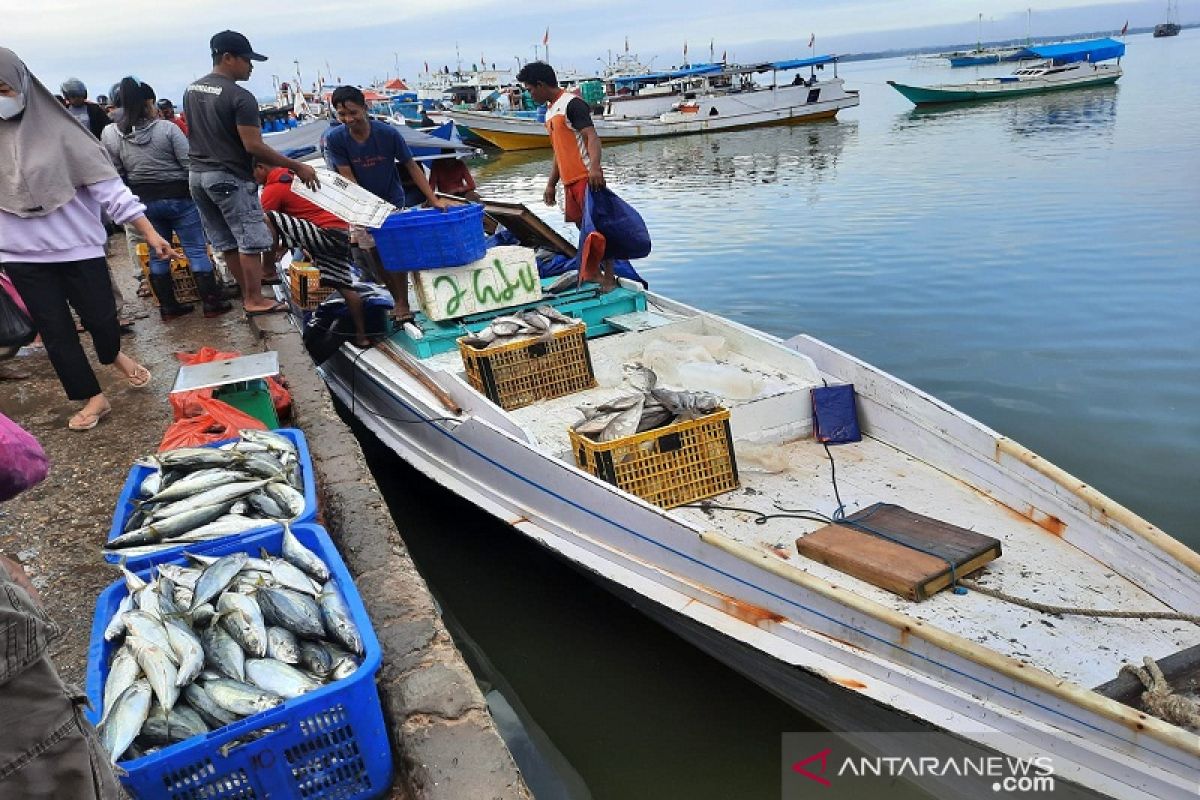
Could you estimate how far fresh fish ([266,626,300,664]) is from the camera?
7.89ft

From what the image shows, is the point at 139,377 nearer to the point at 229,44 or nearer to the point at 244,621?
the point at 229,44

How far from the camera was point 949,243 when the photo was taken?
1207 cm

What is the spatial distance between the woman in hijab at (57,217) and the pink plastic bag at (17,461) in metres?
3.04

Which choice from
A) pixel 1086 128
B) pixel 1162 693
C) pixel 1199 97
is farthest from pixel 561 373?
pixel 1199 97

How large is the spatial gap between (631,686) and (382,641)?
1728mm

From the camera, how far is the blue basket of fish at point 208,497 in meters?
2.88

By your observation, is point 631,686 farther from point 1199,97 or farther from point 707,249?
point 1199,97

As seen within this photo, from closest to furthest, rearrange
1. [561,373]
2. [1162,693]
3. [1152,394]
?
[1162,693]
[561,373]
[1152,394]

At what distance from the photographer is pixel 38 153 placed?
13.6 feet

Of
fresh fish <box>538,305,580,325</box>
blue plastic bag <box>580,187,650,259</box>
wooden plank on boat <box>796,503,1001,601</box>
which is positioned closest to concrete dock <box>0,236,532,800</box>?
fresh fish <box>538,305,580,325</box>

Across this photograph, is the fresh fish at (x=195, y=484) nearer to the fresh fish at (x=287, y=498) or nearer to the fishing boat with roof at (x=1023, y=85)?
the fresh fish at (x=287, y=498)

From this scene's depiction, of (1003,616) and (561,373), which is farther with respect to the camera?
(561,373)

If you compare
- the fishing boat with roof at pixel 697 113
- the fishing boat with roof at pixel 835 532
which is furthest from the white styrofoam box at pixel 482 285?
the fishing boat with roof at pixel 697 113

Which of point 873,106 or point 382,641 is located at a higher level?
point 873,106
